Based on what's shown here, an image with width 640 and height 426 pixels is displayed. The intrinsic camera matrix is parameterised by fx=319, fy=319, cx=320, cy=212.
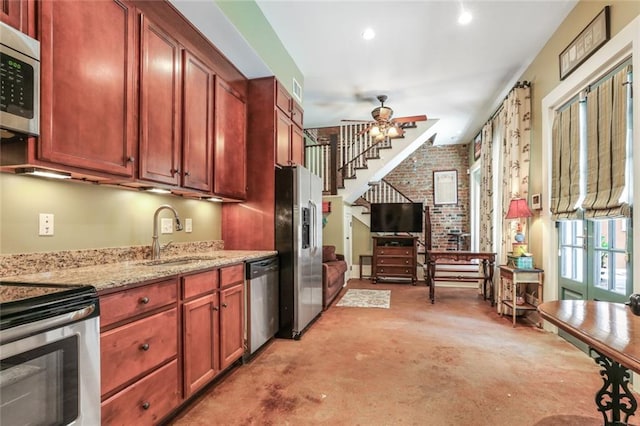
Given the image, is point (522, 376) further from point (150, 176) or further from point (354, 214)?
point (354, 214)

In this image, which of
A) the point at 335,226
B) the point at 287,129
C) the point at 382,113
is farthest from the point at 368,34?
the point at 335,226

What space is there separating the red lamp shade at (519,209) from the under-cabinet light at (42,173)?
4247mm

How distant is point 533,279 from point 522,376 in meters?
1.57

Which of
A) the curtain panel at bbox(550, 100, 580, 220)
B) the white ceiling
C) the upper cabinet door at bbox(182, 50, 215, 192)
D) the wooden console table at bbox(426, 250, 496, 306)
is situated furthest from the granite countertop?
the wooden console table at bbox(426, 250, 496, 306)

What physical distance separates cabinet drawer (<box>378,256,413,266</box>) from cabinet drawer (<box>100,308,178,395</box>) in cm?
526

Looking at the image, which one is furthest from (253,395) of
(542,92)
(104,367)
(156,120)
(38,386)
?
(542,92)

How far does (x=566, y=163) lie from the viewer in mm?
3184

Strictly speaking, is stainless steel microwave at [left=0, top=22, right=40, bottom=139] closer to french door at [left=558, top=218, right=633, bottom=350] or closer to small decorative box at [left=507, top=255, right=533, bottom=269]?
french door at [left=558, top=218, right=633, bottom=350]

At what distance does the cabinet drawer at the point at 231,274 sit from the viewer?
2.36 m

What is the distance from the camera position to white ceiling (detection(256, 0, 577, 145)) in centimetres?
302

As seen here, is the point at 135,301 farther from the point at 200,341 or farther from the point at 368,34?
the point at 368,34

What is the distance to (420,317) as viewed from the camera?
4148 mm

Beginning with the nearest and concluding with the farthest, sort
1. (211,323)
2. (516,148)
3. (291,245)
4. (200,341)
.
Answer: (200,341) < (211,323) < (291,245) < (516,148)

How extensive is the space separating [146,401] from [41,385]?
2.01ft
